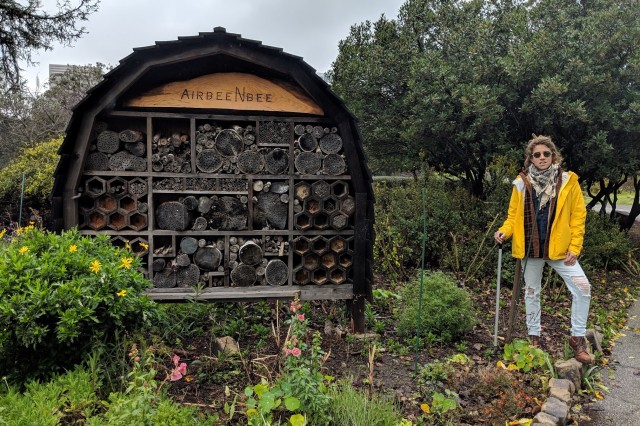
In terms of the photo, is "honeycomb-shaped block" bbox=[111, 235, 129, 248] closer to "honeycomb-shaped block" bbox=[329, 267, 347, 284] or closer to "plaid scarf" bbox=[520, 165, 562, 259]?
"honeycomb-shaped block" bbox=[329, 267, 347, 284]

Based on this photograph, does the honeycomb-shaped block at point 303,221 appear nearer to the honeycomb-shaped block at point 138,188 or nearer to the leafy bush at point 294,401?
the honeycomb-shaped block at point 138,188

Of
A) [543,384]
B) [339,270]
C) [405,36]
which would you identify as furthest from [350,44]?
[543,384]

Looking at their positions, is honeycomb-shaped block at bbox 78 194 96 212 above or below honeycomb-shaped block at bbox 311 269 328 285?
above

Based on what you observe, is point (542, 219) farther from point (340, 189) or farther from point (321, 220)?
point (321, 220)

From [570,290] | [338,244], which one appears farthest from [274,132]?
[570,290]

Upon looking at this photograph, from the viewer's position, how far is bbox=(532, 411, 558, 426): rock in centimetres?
297

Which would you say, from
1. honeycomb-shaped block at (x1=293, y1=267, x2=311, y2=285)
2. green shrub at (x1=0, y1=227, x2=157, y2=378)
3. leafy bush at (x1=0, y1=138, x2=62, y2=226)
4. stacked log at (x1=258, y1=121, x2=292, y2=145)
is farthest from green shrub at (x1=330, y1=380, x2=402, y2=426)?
leafy bush at (x1=0, y1=138, x2=62, y2=226)

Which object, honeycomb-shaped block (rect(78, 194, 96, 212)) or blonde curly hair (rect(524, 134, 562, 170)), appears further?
honeycomb-shaped block (rect(78, 194, 96, 212))

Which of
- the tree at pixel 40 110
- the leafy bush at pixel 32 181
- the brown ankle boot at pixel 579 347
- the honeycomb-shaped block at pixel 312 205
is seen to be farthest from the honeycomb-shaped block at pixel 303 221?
the tree at pixel 40 110

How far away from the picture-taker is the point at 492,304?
607 cm

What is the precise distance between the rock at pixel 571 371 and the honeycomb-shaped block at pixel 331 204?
91.7 inches

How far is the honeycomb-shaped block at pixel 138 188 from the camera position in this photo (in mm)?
4293

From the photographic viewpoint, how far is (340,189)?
458 centimetres

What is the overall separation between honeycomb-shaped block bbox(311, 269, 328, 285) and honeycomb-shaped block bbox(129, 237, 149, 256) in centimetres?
159
